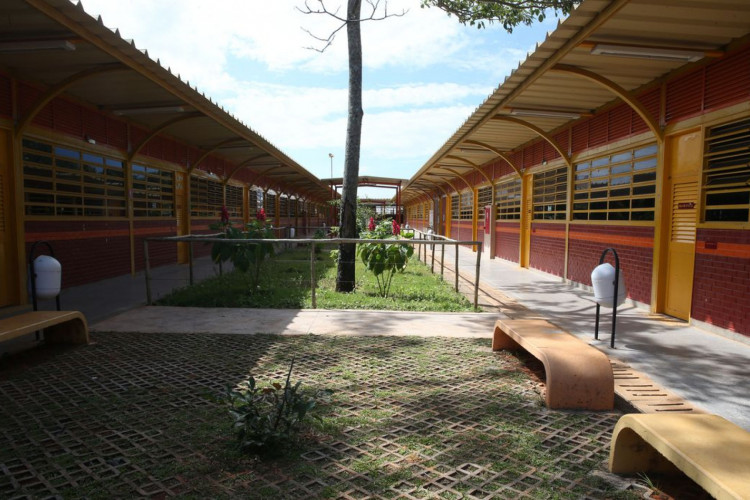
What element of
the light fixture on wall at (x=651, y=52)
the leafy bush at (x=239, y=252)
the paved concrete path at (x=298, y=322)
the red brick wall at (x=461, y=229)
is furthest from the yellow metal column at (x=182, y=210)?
the red brick wall at (x=461, y=229)

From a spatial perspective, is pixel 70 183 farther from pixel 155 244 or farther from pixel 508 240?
pixel 508 240

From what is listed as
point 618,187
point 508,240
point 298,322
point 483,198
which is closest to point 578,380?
point 298,322

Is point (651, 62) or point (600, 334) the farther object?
point (651, 62)

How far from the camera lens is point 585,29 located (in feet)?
15.6

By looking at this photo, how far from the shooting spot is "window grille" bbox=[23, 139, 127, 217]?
7121mm

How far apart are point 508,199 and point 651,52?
896cm

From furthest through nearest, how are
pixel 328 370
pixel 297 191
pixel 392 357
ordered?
1. pixel 297 191
2. pixel 392 357
3. pixel 328 370

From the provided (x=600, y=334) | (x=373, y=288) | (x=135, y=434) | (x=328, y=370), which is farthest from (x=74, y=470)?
(x=373, y=288)

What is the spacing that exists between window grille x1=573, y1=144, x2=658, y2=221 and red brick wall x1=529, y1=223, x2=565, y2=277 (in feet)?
2.80

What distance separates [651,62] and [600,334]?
137 inches

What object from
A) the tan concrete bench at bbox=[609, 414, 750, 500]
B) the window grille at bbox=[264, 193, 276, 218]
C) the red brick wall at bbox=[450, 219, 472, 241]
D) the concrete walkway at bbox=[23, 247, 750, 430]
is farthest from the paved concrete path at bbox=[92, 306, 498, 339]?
the window grille at bbox=[264, 193, 276, 218]

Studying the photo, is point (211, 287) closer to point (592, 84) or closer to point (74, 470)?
point (74, 470)

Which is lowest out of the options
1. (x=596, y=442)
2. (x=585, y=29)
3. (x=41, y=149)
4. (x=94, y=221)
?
(x=596, y=442)

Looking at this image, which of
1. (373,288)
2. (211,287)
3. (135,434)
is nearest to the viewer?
(135,434)
